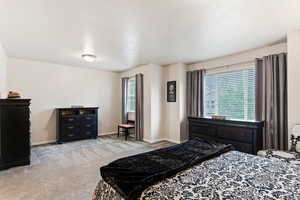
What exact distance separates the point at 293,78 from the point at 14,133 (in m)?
5.27

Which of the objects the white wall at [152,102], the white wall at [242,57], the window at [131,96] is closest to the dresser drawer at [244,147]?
the white wall at [242,57]

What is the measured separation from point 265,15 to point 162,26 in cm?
143

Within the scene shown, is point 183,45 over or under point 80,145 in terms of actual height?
over

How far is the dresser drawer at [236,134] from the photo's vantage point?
10.5 feet

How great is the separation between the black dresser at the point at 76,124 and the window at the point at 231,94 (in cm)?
371

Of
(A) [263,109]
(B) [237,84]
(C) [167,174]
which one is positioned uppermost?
(B) [237,84]

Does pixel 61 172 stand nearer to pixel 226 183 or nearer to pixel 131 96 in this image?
pixel 226 183

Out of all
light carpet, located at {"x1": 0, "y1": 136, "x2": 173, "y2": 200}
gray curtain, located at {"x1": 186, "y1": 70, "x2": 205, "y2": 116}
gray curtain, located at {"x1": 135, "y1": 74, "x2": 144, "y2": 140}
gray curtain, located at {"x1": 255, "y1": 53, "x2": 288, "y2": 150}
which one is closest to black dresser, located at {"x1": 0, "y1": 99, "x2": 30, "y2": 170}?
light carpet, located at {"x1": 0, "y1": 136, "x2": 173, "y2": 200}

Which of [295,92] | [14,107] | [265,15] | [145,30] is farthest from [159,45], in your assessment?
[14,107]

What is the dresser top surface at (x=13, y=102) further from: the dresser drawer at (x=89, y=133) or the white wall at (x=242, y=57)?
the white wall at (x=242, y=57)

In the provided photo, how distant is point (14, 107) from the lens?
3.13m

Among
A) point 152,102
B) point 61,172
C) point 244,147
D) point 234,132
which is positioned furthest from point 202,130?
point 61,172

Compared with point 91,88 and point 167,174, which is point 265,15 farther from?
point 91,88

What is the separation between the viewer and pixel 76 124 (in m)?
5.03
